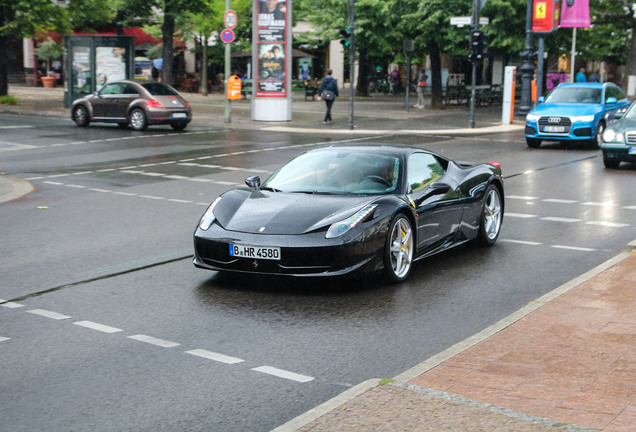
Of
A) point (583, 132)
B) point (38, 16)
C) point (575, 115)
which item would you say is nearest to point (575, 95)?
point (575, 115)

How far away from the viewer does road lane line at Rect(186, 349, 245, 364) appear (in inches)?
234

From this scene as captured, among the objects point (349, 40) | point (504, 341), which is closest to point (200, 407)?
point (504, 341)

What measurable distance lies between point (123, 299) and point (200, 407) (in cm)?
278

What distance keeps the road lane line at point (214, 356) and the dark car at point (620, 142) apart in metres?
14.3

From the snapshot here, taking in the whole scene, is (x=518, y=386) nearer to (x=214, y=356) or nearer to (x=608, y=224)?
(x=214, y=356)

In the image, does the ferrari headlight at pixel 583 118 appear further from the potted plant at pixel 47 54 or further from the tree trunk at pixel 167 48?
the potted plant at pixel 47 54

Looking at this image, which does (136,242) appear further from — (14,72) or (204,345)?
(14,72)

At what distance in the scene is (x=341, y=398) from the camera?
5062mm

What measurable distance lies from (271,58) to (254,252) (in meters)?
24.9

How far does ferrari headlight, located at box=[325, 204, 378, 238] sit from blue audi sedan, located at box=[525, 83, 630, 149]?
16839 mm

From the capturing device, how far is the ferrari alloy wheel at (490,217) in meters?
10.1

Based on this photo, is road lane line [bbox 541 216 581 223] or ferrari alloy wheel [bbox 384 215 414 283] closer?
ferrari alloy wheel [bbox 384 215 414 283]

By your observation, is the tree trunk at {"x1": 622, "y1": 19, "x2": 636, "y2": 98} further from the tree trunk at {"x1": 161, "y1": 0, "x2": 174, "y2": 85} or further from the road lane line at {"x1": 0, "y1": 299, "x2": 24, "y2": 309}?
the road lane line at {"x1": 0, "y1": 299, "x2": 24, "y2": 309}

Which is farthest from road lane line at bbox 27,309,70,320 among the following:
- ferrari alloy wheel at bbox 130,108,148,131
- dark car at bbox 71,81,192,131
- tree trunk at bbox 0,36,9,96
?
tree trunk at bbox 0,36,9,96
